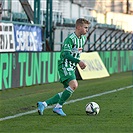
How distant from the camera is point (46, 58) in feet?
64.1

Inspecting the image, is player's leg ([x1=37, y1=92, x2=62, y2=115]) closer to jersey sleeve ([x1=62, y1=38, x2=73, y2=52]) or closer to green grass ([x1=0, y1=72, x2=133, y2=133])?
green grass ([x1=0, y1=72, x2=133, y2=133])

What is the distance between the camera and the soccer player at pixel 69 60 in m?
9.94

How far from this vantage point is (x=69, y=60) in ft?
32.7

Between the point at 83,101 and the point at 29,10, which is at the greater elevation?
the point at 29,10

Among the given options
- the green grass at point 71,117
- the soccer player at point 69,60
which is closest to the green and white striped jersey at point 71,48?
the soccer player at point 69,60

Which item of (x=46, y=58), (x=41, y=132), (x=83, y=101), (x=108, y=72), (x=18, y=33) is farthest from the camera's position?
(x=108, y=72)

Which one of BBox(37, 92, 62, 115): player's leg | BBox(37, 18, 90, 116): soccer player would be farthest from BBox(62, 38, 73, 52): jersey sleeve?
BBox(37, 92, 62, 115): player's leg

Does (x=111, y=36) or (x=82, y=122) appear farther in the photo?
(x=111, y=36)

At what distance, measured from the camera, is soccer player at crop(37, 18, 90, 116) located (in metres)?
9.94

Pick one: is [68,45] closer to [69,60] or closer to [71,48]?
[71,48]

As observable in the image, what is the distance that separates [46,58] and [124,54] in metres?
10.7

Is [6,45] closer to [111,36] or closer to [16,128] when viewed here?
[16,128]

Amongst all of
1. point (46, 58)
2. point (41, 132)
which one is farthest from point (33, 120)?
point (46, 58)

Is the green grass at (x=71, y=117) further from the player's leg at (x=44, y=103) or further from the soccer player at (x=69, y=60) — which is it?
the soccer player at (x=69, y=60)
